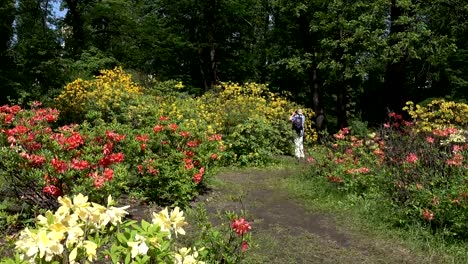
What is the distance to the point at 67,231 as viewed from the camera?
1732mm

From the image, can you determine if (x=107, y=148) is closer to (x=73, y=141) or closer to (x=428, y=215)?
(x=73, y=141)

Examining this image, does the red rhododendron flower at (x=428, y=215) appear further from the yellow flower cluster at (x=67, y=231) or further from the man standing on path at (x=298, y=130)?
the man standing on path at (x=298, y=130)

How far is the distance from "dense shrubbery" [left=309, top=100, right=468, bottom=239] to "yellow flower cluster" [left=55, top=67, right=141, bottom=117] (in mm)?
5121

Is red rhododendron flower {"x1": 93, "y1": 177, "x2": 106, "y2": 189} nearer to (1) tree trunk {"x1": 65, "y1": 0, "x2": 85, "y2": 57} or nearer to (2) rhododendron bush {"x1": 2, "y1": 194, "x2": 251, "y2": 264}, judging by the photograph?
(2) rhododendron bush {"x1": 2, "y1": 194, "x2": 251, "y2": 264}

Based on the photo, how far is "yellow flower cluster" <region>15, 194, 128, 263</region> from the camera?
64.0 inches

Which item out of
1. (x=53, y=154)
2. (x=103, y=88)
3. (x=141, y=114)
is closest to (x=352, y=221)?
(x=53, y=154)

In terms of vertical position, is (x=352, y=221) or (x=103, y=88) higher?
(x=103, y=88)

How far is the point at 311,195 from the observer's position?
7797 mm

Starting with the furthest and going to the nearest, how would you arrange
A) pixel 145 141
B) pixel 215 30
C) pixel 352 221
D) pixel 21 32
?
pixel 215 30 → pixel 21 32 → pixel 145 141 → pixel 352 221

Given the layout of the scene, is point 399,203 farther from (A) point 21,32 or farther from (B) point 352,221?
(A) point 21,32

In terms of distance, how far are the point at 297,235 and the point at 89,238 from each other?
412 centimetres

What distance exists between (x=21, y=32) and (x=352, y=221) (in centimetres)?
1690

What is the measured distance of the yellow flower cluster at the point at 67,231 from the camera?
1625mm

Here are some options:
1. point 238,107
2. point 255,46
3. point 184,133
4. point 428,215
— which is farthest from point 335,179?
point 255,46
